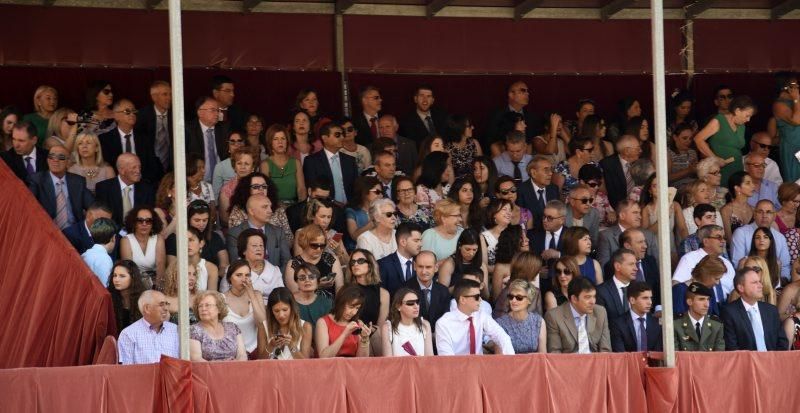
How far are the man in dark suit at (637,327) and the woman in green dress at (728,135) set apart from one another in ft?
11.9

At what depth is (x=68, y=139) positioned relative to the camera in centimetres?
1470

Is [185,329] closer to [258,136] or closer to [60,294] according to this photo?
[60,294]

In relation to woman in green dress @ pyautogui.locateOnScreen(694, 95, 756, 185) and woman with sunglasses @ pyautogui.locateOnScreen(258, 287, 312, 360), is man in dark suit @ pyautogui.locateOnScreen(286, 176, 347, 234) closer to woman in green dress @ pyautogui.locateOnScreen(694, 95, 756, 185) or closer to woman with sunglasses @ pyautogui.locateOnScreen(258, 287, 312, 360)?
woman with sunglasses @ pyautogui.locateOnScreen(258, 287, 312, 360)

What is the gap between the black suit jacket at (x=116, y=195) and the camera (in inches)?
551

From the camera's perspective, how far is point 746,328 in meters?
13.6

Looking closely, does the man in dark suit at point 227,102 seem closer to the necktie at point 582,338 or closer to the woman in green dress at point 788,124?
the necktie at point 582,338

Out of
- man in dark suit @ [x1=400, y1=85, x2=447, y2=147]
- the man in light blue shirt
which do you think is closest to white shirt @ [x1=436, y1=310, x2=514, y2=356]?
the man in light blue shirt

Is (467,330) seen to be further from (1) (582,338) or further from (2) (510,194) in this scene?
(2) (510,194)

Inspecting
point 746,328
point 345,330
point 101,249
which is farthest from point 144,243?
point 746,328

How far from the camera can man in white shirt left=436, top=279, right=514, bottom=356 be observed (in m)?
12.7

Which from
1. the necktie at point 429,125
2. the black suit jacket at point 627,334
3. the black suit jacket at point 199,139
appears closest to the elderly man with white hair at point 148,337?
the black suit jacket at point 199,139

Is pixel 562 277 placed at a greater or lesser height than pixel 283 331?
greater

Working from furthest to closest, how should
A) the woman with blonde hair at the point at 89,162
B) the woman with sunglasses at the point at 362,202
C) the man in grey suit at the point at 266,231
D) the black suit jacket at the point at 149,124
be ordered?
the black suit jacket at the point at 149,124
the woman with sunglasses at the point at 362,202
the woman with blonde hair at the point at 89,162
the man in grey suit at the point at 266,231

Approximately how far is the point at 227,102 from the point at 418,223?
2.73m
